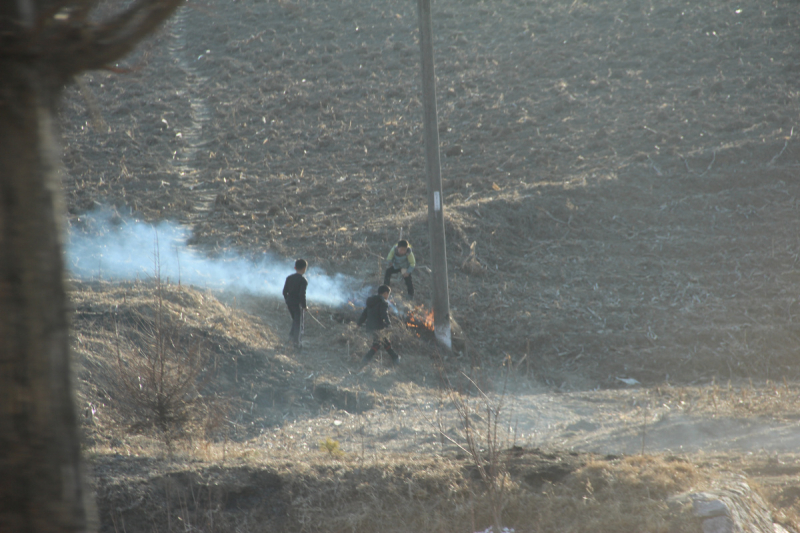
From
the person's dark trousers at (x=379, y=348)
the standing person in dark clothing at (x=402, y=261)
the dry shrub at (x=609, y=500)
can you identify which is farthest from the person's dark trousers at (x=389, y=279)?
the dry shrub at (x=609, y=500)

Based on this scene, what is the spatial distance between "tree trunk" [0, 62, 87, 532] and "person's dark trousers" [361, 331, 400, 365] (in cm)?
770

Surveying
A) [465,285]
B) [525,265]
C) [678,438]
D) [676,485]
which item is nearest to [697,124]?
[525,265]

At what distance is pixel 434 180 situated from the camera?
31.4 feet

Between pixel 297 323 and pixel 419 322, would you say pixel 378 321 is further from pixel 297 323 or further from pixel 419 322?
pixel 419 322

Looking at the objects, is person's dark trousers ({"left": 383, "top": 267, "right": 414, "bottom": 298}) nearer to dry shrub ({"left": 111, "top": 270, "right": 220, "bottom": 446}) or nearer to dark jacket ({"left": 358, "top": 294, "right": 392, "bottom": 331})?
dark jacket ({"left": 358, "top": 294, "right": 392, "bottom": 331})

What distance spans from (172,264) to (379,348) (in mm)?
5806

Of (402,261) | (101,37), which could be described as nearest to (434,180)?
(402,261)

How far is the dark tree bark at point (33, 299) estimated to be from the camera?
69.8 inches

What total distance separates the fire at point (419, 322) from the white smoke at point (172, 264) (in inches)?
59.1

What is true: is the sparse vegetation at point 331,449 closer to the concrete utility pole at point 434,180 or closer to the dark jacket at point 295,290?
the dark jacket at point 295,290

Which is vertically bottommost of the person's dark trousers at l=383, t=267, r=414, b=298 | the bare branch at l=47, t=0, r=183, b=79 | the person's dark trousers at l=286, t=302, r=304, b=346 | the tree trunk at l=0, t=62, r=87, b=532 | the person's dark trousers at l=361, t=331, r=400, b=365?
the person's dark trousers at l=361, t=331, r=400, b=365

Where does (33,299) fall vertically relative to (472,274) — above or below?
above

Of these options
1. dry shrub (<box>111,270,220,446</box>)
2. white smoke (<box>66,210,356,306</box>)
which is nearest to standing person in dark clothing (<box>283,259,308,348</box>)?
white smoke (<box>66,210,356,306</box>)

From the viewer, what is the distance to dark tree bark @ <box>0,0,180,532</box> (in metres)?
1.77
